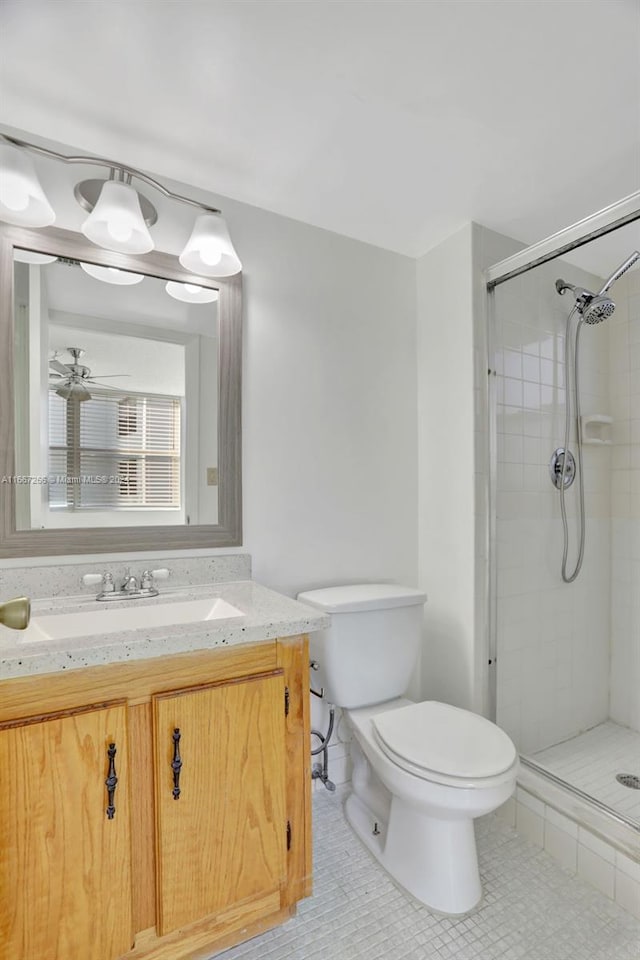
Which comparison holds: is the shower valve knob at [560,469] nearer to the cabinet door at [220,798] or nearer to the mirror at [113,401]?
the mirror at [113,401]

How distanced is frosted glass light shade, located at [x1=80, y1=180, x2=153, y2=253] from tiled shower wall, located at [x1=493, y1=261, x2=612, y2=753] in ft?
4.51

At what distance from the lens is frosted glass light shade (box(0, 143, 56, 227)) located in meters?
1.28

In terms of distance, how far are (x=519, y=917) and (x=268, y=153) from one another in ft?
7.69

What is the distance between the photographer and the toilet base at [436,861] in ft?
4.48

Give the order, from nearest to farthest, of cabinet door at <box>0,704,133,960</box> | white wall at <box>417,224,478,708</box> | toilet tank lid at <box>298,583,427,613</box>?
cabinet door at <box>0,704,133,960</box> < toilet tank lid at <box>298,583,427,613</box> < white wall at <box>417,224,478,708</box>

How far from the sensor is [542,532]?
7.10 ft

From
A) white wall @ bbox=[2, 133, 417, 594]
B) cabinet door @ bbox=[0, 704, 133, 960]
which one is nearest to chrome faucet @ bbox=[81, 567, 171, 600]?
white wall @ bbox=[2, 133, 417, 594]

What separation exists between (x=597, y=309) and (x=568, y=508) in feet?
2.82

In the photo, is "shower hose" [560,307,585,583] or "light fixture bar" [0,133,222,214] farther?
"shower hose" [560,307,585,583]

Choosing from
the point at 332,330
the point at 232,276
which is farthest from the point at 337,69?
the point at 332,330

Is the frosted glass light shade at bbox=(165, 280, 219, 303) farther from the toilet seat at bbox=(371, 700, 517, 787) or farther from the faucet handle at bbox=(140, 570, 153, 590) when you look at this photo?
the toilet seat at bbox=(371, 700, 517, 787)

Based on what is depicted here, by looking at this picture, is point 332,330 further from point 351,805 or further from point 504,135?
point 351,805

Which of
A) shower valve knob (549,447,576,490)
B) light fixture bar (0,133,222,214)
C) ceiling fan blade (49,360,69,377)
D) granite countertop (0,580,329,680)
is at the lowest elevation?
granite countertop (0,580,329,680)

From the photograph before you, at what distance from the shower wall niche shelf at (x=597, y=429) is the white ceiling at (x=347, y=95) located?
0.90m
